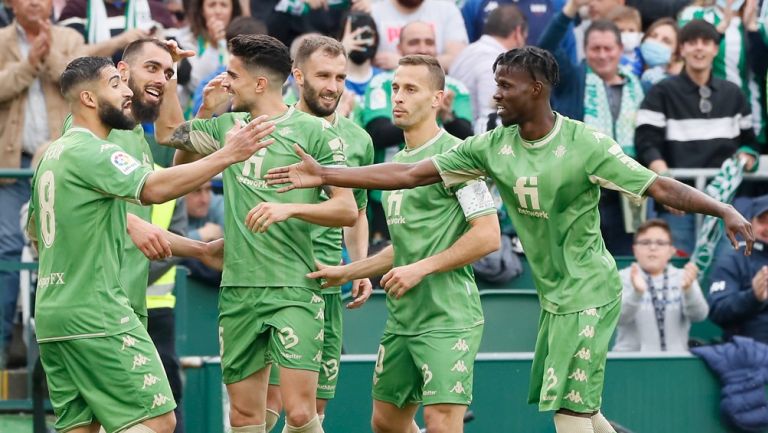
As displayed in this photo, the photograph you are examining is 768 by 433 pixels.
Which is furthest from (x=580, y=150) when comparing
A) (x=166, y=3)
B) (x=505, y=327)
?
(x=166, y=3)

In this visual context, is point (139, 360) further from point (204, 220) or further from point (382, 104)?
point (382, 104)

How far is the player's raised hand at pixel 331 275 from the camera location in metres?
8.82

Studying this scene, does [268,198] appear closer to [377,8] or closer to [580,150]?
[580,150]

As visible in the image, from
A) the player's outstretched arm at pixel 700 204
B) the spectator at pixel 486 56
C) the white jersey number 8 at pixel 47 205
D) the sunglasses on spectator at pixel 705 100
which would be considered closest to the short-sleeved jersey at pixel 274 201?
the white jersey number 8 at pixel 47 205

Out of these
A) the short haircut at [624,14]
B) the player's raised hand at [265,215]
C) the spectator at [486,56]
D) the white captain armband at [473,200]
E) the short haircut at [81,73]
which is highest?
the short haircut at [624,14]

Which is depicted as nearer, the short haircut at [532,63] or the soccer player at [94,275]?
the soccer player at [94,275]

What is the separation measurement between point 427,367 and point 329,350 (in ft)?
2.75

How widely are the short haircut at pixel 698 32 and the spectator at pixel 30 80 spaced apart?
5.21 m

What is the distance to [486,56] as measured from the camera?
523 inches

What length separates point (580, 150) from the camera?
28.0ft

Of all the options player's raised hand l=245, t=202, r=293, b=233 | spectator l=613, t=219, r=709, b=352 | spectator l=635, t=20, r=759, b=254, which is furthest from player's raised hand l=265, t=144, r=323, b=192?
spectator l=635, t=20, r=759, b=254

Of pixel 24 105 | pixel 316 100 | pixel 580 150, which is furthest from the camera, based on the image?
pixel 24 105

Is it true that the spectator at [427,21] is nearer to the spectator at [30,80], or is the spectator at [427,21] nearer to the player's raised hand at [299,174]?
the spectator at [30,80]

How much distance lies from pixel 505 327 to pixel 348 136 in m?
3.43
